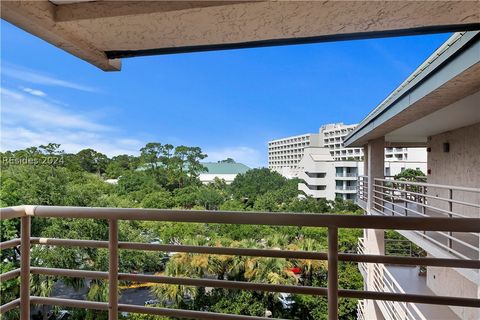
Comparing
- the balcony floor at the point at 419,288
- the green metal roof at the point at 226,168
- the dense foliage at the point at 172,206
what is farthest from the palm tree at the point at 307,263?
the green metal roof at the point at 226,168

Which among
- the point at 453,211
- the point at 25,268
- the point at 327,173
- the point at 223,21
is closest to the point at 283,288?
the point at 223,21

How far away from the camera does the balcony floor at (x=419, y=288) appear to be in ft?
12.9

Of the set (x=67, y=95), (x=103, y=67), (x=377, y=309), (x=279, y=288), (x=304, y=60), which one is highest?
(x=304, y=60)

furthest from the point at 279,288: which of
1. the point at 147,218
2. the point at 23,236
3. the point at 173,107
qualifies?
the point at 173,107

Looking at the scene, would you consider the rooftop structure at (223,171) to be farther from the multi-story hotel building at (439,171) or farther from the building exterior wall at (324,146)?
the multi-story hotel building at (439,171)

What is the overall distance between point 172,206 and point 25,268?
6.92 meters

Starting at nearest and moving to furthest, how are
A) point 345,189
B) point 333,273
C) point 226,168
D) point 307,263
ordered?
point 333,273, point 307,263, point 345,189, point 226,168

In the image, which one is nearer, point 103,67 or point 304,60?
point 103,67

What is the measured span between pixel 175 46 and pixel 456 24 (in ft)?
3.46

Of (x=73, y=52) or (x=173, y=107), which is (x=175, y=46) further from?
(x=173, y=107)

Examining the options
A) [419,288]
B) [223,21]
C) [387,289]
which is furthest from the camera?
[419,288]

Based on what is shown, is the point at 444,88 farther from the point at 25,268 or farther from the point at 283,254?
the point at 25,268

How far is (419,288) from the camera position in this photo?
5.29 metres

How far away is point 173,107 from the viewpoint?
1931 cm
